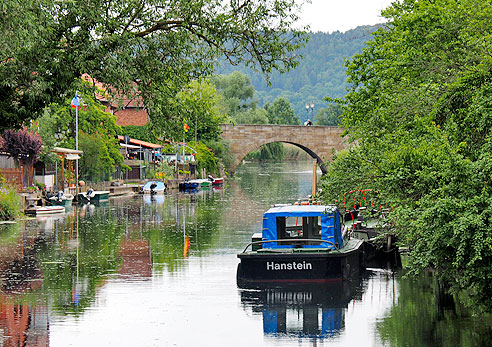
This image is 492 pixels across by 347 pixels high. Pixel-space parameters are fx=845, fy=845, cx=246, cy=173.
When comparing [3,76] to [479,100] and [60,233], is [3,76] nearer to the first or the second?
[479,100]

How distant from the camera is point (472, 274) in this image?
11984 mm

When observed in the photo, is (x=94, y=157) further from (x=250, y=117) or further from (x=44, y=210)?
(x=250, y=117)

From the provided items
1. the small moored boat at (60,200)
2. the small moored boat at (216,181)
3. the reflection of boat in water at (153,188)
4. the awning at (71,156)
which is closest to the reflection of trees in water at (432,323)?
the small moored boat at (60,200)

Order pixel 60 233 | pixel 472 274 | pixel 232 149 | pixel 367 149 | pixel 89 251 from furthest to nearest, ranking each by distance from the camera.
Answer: pixel 232 149 < pixel 60 233 < pixel 89 251 < pixel 367 149 < pixel 472 274

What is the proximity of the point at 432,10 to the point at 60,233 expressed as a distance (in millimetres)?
17875

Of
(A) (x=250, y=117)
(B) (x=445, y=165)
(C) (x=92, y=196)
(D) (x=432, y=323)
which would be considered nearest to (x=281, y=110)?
(A) (x=250, y=117)

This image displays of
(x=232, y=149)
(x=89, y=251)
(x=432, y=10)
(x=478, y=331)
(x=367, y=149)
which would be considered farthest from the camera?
(x=232, y=149)

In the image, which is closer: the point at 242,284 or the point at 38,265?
the point at 242,284

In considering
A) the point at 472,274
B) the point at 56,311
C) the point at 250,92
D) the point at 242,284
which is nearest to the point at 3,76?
the point at 56,311

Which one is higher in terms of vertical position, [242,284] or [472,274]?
[472,274]

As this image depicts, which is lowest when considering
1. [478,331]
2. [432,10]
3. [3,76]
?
[478,331]

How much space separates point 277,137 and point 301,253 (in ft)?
240

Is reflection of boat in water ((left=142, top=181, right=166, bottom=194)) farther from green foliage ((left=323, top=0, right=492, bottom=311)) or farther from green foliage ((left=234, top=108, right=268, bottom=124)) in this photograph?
green foliage ((left=234, top=108, right=268, bottom=124))

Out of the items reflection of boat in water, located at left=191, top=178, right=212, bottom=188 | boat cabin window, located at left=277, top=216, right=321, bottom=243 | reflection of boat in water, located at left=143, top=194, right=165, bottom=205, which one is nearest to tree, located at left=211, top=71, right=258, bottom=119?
reflection of boat in water, located at left=191, top=178, right=212, bottom=188
